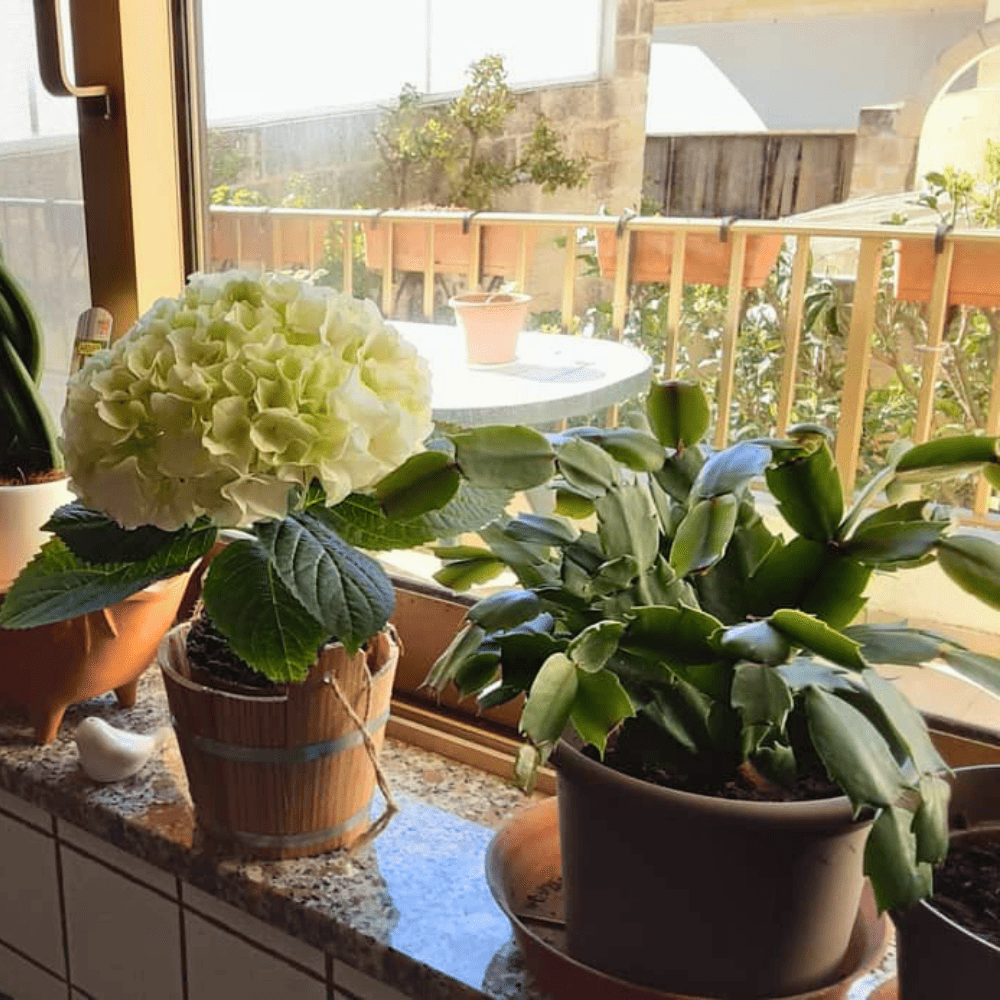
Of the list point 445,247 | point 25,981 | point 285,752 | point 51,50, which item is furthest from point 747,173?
point 25,981

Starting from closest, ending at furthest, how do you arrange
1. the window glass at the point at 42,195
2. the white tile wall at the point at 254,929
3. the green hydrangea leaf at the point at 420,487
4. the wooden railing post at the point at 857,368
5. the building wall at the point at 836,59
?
the green hydrangea leaf at the point at 420,487 → the building wall at the point at 836,59 → the white tile wall at the point at 254,929 → the wooden railing post at the point at 857,368 → the window glass at the point at 42,195

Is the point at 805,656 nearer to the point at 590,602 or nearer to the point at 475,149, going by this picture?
the point at 590,602

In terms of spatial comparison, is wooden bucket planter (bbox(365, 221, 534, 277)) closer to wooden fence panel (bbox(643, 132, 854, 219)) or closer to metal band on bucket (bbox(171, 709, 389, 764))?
wooden fence panel (bbox(643, 132, 854, 219))

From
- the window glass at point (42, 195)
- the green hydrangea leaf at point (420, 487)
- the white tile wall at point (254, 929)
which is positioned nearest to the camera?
the green hydrangea leaf at point (420, 487)

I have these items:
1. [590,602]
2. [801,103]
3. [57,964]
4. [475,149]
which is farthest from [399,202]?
[57,964]

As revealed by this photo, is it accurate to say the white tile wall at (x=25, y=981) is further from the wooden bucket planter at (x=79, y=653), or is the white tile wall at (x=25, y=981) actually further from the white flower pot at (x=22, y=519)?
the white flower pot at (x=22, y=519)

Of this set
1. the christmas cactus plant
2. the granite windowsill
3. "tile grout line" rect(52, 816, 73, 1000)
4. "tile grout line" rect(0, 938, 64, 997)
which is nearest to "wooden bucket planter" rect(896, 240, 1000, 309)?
the christmas cactus plant

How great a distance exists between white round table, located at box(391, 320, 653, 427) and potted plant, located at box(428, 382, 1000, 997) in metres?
0.42

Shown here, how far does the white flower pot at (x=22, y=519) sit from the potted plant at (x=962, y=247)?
80cm

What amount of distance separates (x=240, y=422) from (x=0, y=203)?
87 cm

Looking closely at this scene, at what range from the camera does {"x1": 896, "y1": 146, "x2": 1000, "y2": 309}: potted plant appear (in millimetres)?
849

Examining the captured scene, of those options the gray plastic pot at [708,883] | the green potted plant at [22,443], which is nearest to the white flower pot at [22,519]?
the green potted plant at [22,443]

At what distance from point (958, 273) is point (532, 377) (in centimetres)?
45

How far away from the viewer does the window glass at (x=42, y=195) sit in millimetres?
1286
